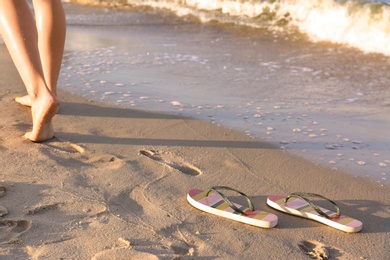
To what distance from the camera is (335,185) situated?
2955 mm

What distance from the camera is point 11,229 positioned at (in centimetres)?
231

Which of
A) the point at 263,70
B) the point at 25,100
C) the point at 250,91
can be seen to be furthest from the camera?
the point at 263,70

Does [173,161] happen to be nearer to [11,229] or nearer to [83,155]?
[83,155]

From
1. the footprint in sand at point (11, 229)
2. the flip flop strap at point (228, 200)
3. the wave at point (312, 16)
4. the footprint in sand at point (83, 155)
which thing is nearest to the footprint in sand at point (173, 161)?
the footprint in sand at point (83, 155)

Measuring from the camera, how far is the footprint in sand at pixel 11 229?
7.34 ft

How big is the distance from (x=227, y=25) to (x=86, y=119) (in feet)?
15.0

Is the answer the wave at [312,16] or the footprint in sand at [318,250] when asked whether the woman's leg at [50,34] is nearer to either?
the footprint in sand at [318,250]

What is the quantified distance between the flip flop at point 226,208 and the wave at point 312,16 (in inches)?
159

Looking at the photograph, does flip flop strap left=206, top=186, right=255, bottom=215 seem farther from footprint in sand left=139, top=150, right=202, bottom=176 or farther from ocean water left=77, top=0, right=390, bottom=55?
ocean water left=77, top=0, right=390, bottom=55

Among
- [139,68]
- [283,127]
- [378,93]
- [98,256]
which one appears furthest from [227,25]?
[98,256]

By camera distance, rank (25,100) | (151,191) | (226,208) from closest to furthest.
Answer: (226,208) → (151,191) → (25,100)

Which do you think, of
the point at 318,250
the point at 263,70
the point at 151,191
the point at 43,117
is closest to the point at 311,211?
the point at 318,250

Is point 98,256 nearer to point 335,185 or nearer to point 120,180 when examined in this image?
point 120,180

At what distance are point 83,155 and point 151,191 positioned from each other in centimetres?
53
